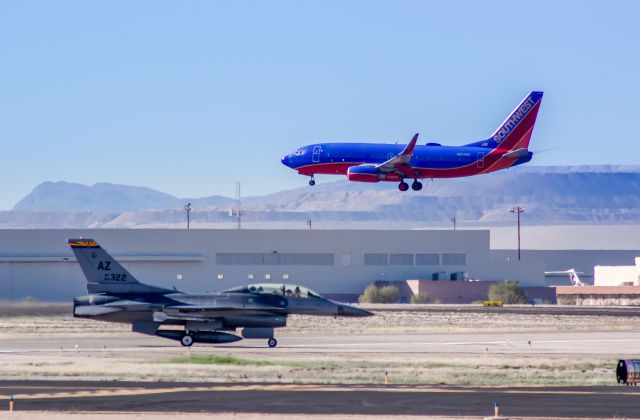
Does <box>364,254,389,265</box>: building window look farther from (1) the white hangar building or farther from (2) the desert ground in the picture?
(2) the desert ground

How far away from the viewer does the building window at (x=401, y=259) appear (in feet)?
383

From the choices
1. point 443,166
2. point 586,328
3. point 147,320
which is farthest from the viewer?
point 443,166

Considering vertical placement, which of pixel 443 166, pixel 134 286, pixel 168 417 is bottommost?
pixel 168 417

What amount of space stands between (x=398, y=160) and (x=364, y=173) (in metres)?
2.20

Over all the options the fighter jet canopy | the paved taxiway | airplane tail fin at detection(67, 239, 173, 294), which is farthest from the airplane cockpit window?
airplane tail fin at detection(67, 239, 173, 294)

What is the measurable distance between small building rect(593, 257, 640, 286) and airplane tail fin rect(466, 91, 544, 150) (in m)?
45.3

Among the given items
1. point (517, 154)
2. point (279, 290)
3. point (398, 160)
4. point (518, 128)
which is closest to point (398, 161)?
point (398, 160)

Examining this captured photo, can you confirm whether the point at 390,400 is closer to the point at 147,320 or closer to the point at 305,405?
the point at 305,405

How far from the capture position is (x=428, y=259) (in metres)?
118

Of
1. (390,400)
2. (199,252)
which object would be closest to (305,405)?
(390,400)

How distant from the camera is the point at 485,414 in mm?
29672

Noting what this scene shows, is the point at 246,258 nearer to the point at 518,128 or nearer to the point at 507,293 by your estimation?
the point at 507,293

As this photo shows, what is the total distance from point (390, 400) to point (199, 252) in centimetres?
7944

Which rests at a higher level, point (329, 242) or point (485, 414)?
point (329, 242)
